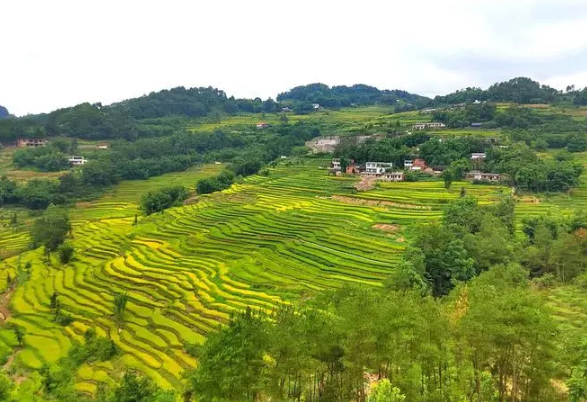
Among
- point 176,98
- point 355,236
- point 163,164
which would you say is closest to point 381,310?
point 355,236

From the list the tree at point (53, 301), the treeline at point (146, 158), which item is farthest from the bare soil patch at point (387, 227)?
the treeline at point (146, 158)

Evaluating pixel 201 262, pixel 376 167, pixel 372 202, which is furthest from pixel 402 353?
pixel 376 167

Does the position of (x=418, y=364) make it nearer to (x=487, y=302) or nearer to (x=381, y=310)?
(x=381, y=310)

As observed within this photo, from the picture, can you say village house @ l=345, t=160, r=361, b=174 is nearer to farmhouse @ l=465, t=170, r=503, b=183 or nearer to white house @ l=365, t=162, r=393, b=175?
white house @ l=365, t=162, r=393, b=175

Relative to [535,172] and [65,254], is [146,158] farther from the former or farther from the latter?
[535,172]

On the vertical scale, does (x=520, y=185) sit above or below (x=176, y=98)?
below

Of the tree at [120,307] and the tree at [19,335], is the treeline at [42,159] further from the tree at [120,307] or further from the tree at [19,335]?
the tree at [120,307]
